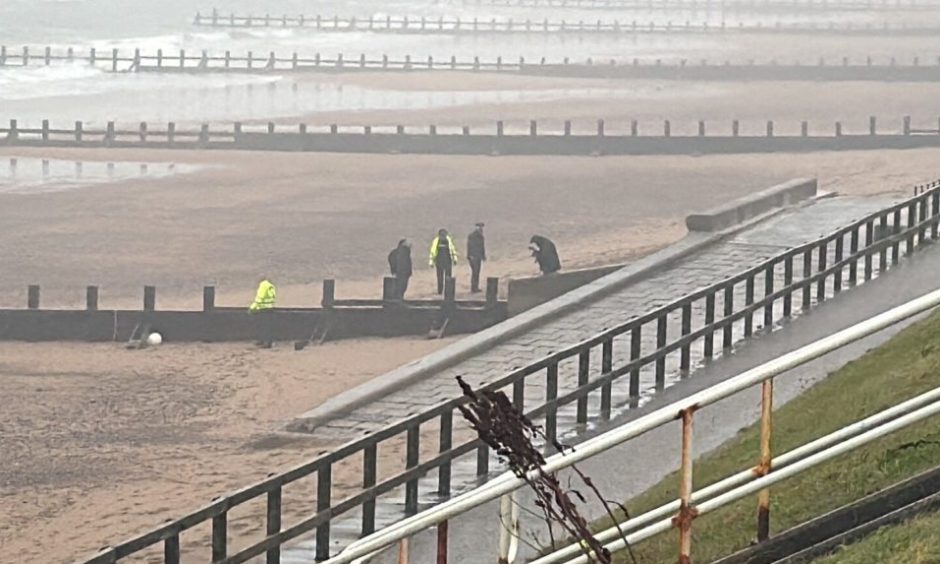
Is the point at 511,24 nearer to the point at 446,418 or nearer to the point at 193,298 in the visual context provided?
the point at 193,298

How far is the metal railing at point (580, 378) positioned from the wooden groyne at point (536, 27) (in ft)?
284

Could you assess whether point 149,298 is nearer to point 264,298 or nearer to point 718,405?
point 264,298

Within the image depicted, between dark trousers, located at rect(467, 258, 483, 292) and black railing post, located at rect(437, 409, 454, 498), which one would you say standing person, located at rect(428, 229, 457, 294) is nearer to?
dark trousers, located at rect(467, 258, 483, 292)

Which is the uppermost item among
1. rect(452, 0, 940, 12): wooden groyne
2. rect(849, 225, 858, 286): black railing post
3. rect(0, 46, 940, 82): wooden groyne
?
rect(452, 0, 940, 12): wooden groyne

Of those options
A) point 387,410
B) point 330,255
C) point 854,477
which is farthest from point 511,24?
point 854,477

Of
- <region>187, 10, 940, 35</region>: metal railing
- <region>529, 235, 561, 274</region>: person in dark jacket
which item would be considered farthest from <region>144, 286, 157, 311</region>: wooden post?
<region>187, 10, 940, 35</region>: metal railing

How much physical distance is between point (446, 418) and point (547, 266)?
1266 centimetres

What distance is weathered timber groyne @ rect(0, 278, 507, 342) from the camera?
2383 cm

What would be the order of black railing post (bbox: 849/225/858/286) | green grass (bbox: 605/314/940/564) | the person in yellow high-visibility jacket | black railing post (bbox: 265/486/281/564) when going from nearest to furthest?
green grass (bbox: 605/314/940/564) < black railing post (bbox: 265/486/281/564) < black railing post (bbox: 849/225/858/286) < the person in yellow high-visibility jacket

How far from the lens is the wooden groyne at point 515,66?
228ft

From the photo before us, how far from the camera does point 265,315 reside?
24047mm

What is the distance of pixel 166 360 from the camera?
2309 cm

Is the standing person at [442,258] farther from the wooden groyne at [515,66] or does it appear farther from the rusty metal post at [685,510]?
the wooden groyne at [515,66]

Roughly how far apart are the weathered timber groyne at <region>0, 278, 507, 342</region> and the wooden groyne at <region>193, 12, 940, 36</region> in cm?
8285
